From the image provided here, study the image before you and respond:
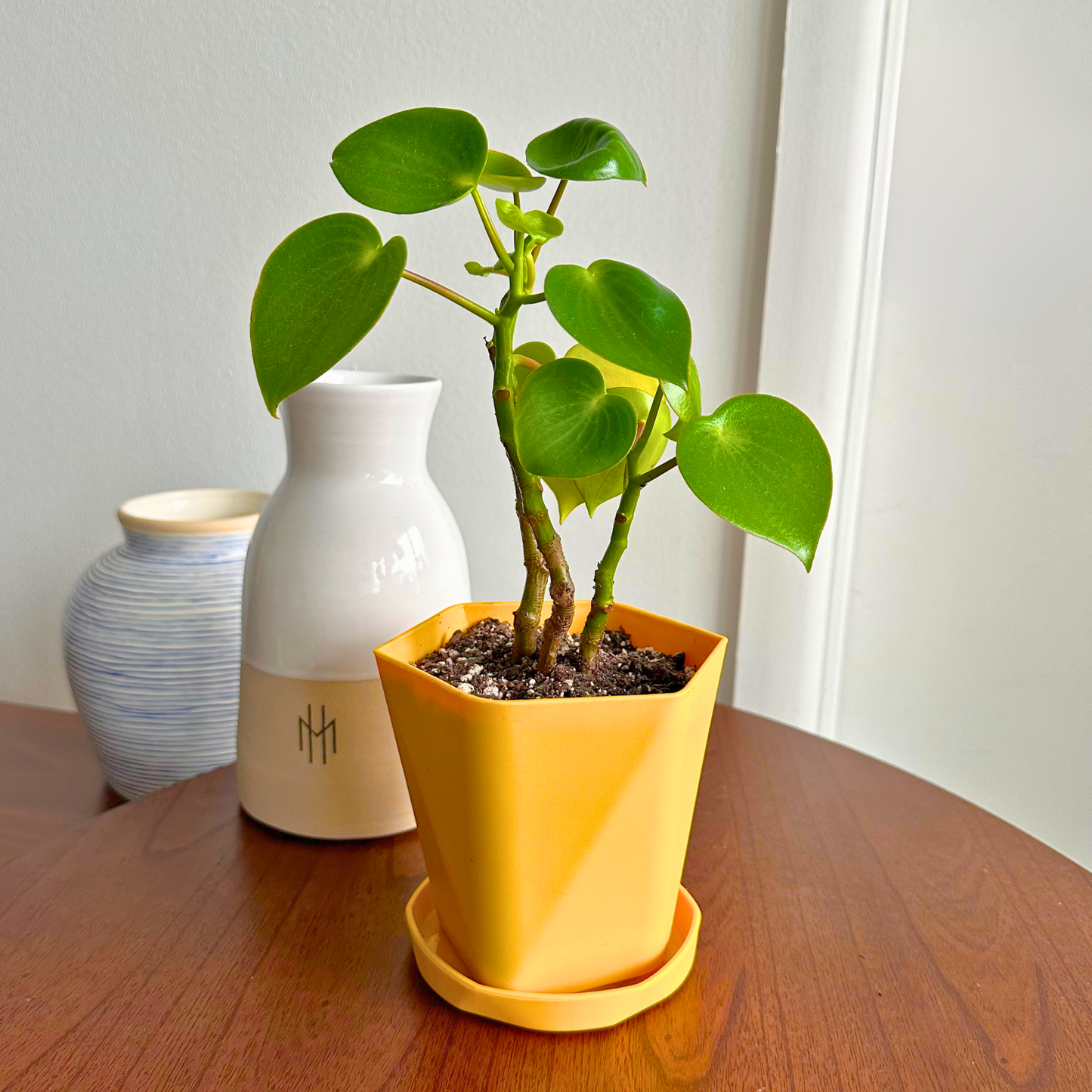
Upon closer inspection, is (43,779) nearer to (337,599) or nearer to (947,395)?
(337,599)

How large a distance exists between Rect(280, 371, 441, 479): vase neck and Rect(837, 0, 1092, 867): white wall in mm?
596

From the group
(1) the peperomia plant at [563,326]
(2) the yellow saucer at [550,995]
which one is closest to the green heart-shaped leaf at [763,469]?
(1) the peperomia plant at [563,326]

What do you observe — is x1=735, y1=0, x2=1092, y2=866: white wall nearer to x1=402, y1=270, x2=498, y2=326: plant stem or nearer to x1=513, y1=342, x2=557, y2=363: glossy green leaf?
x1=513, y1=342, x2=557, y2=363: glossy green leaf

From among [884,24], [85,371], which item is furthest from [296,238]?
[85,371]

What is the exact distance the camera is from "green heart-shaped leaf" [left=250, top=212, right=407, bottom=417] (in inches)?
13.0

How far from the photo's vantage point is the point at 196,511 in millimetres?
870

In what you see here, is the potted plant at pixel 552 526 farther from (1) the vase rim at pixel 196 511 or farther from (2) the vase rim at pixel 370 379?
(1) the vase rim at pixel 196 511

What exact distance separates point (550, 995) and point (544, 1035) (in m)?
0.02

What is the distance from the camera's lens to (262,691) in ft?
1.86

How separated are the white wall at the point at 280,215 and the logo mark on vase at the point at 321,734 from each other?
0.47 metres

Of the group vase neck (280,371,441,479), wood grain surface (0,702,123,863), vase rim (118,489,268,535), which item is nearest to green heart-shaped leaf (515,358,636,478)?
vase neck (280,371,441,479)

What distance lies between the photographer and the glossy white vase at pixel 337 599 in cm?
55

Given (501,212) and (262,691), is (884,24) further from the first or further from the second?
(262,691)

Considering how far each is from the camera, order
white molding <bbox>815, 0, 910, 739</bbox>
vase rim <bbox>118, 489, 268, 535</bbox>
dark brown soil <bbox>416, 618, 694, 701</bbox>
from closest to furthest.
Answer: dark brown soil <bbox>416, 618, 694, 701</bbox> < vase rim <bbox>118, 489, 268, 535</bbox> < white molding <bbox>815, 0, 910, 739</bbox>
